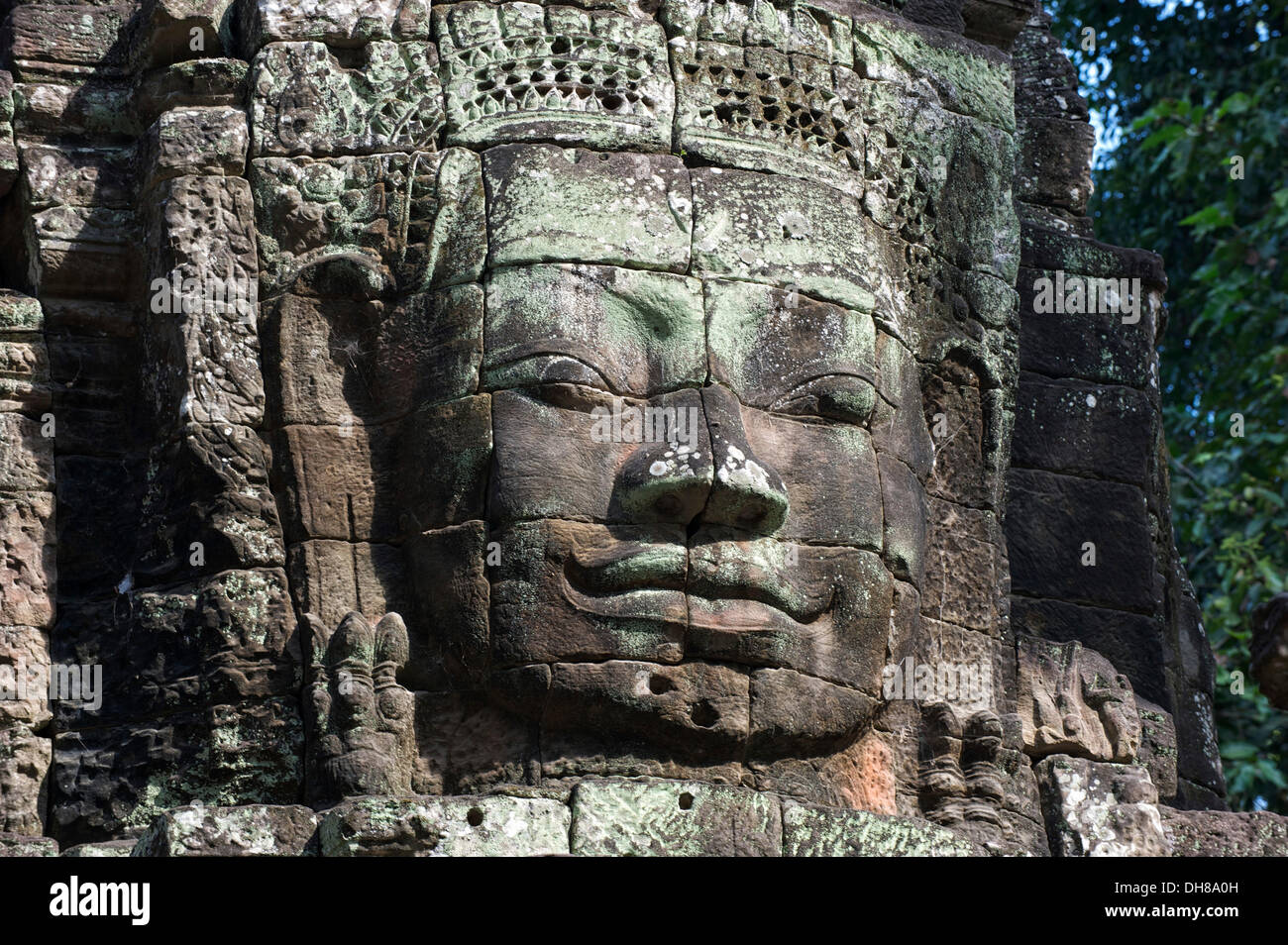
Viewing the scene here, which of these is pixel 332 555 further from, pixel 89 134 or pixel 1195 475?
pixel 1195 475

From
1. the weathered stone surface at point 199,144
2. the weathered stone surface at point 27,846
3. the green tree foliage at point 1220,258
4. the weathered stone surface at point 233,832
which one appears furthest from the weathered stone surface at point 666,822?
the green tree foliage at point 1220,258

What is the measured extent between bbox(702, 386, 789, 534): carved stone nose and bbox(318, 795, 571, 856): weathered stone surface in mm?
1147

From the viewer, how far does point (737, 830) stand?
350 inches

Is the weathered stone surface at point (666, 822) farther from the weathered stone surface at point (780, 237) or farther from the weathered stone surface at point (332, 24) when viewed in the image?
the weathered stone surface at point (332, 24)

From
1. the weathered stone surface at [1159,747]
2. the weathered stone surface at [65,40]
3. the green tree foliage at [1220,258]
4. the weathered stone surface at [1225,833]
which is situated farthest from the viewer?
the green tree foliage at [1220,258]

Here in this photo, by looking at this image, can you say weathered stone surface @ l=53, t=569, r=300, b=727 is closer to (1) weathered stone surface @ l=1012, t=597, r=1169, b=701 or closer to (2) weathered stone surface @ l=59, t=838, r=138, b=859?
(2) weathered stone surface @ l=59, t=838, r=138, b=859

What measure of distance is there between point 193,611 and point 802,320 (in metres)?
2.25

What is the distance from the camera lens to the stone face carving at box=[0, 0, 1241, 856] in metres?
9.12

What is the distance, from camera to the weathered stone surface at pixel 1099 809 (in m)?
10.0

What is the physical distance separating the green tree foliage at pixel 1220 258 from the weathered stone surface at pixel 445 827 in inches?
292

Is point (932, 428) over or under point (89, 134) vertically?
under

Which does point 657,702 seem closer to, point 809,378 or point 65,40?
point 809,378

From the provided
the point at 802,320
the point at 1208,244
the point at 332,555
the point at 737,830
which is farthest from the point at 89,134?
the point at 1208,244

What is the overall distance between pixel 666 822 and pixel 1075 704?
7.12 ft
